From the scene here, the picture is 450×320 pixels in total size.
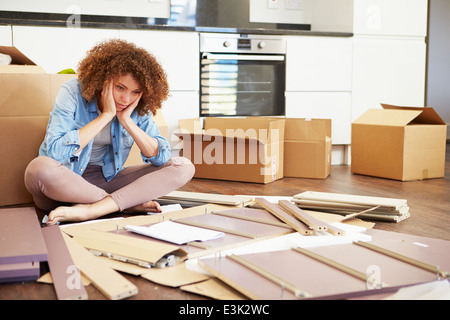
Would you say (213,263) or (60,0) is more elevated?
(60,0)

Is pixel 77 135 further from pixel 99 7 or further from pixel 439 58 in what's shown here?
pixel 439 58

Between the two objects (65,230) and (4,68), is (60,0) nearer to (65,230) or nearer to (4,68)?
(4,68)

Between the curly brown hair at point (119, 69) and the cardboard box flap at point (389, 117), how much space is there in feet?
5.39

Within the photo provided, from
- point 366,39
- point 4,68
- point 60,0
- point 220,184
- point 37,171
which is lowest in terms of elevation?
point 220,184

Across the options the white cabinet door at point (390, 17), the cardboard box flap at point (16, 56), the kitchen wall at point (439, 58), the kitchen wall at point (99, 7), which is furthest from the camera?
the kitchen wall at point (439, 58)

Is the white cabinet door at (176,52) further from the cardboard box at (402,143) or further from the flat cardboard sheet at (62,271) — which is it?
the flat cardboard sheet at (62,271)

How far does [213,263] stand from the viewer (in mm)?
1329

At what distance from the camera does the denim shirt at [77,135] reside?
6.10 ft

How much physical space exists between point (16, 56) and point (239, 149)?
4.17ft

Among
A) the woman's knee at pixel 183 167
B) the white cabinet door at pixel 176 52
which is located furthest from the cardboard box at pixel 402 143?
the woman's knee at pixel 183 167

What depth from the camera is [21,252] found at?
1355 mm

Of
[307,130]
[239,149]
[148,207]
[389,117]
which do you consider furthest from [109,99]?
[389,117]
